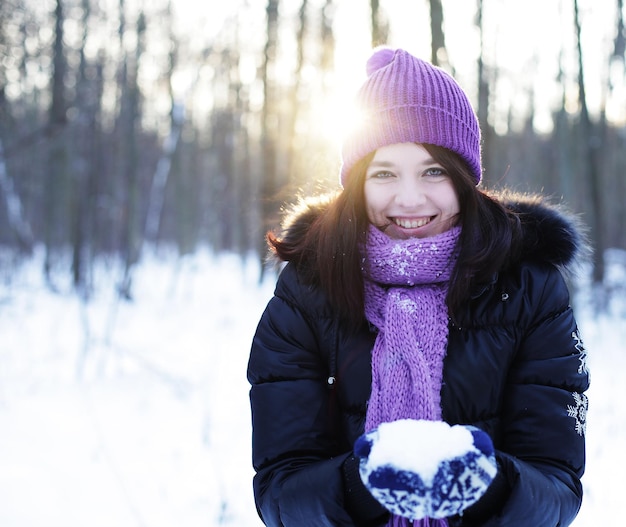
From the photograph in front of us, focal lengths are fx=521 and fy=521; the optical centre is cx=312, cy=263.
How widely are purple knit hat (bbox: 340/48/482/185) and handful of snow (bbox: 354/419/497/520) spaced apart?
0.85m

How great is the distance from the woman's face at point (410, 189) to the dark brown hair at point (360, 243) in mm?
33

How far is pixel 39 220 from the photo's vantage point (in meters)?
25.2

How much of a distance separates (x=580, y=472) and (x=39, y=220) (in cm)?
2772

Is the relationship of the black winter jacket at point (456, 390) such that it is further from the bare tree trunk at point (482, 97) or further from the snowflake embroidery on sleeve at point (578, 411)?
the bare tree trunk at point (482, 97)

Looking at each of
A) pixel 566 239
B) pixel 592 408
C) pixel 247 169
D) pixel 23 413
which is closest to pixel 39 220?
pixel 247 169

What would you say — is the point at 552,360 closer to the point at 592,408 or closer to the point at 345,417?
the point at 345,417

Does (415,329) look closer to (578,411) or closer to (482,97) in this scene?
(578,411)

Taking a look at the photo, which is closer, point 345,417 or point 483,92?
point 345,417

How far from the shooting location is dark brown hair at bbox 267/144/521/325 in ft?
4.86

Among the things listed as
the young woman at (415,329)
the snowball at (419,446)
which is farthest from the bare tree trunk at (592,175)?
the snowball at (419,446)

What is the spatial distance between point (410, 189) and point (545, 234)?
47 centimetres

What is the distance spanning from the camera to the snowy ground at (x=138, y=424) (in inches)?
132

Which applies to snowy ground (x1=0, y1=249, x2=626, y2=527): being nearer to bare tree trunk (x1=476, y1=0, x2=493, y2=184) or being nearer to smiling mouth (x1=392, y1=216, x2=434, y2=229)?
smiling mouth (x1=392, y1=216, x2=434, y2=229)

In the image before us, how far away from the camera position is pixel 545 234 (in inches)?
62.9
